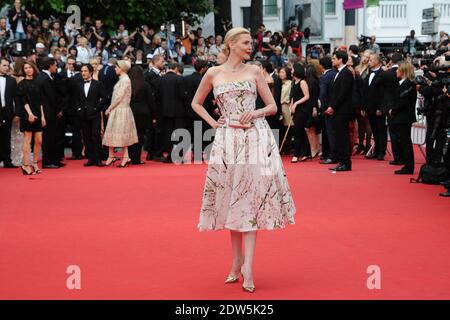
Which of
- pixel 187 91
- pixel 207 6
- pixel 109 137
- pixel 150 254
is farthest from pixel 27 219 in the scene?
pixel 207 6

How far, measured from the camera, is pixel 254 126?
8180mm

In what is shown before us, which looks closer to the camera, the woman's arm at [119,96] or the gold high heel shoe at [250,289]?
the gold high heel shoe at [250,289]

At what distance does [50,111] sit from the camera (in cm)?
1769

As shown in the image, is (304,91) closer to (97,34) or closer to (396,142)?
(396,142)

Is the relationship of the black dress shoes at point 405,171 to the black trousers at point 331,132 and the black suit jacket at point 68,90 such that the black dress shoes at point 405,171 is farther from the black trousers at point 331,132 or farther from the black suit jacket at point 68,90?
the black suit jacket at point 68,90

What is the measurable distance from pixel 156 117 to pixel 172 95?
563 mm

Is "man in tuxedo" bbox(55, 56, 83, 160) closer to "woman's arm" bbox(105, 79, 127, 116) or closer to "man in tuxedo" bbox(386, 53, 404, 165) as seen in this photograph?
"woman's arm" bbox(105, 79, 127, 116)

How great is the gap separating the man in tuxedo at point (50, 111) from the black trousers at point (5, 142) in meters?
0.70

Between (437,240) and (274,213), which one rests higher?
(274,213)

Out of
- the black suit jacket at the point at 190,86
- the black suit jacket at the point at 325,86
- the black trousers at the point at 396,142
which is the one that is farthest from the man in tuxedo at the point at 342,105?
the black suit jacket at the point at 190,86

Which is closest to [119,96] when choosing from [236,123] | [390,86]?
[390,86]

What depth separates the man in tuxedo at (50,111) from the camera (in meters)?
17.6

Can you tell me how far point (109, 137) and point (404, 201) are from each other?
6.84 meters
